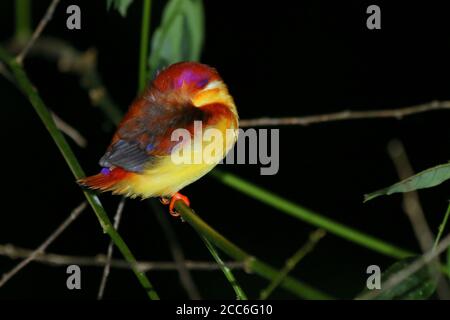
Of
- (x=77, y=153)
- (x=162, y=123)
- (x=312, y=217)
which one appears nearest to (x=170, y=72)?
(x=162, y=123)

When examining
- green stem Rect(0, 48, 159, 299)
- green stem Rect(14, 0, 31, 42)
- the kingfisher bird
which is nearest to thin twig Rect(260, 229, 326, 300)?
green stem Rect(0, 48, 159, 299)

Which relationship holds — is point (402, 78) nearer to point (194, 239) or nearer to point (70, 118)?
point (194, 239)

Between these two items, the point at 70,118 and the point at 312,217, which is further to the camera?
the point at 70,118

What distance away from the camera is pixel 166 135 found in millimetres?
1925

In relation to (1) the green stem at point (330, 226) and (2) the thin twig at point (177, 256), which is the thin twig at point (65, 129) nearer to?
(2) the thin twig at point (177, 256)

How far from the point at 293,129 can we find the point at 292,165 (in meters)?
0.17

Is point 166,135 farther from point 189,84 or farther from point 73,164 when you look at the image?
point 73,164

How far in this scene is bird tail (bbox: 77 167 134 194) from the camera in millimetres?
1920

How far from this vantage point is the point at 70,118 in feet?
11.8

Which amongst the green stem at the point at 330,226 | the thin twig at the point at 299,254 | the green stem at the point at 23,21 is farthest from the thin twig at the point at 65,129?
the thin twig at the point at 299,254

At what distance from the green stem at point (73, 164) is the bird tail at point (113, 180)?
10 centimetres

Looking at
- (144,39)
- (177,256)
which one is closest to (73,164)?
(177,256)

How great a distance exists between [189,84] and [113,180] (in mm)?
307

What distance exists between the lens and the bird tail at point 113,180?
1920 millimetres
